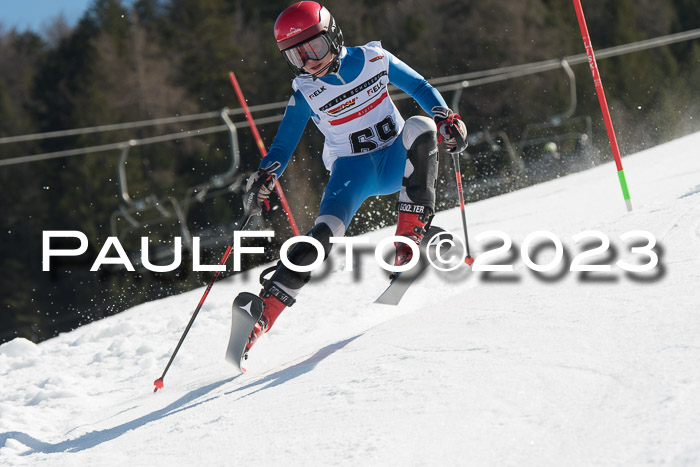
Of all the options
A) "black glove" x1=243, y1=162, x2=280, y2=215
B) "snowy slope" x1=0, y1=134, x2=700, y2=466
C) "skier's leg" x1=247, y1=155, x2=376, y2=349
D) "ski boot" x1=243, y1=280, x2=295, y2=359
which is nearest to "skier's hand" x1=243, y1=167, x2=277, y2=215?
"black glove" x1=243, y1=162, x2=280, y2=215

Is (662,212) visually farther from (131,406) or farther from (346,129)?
(131,406)

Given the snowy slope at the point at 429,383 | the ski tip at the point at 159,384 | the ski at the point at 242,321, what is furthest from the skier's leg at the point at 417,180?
the ski tip at the point at 159,384

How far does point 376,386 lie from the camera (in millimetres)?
2385

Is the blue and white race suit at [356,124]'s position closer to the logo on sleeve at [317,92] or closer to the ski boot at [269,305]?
the logo on sleeve at [317,92]

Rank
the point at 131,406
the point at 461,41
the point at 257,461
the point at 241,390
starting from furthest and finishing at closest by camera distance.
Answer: the point at 461,41
the point at 131,406
the point at 241,390
the point at 257,461

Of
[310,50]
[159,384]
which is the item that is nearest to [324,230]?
[310,50]

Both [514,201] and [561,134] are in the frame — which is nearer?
[514,201]

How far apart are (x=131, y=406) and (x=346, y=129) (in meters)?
1.62

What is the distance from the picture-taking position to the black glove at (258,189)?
3.65 meters

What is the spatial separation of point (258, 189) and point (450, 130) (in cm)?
94

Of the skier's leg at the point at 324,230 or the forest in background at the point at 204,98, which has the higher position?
the forest in background at the point at 204,98

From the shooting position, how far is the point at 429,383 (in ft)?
7.53

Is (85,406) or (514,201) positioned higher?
(514,201)

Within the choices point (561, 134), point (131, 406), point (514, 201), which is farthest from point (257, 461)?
point (561, 134)
